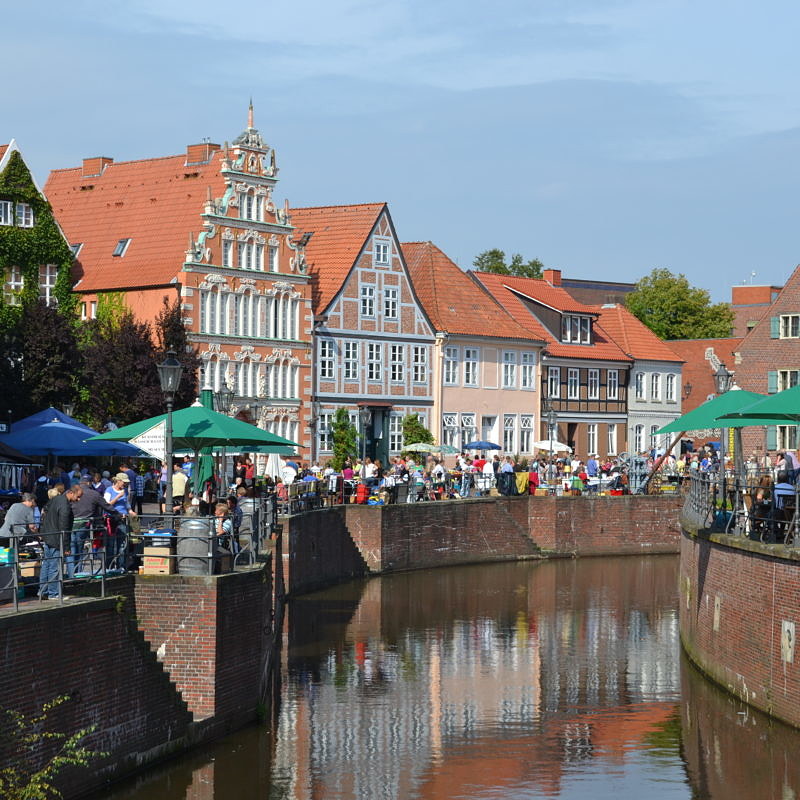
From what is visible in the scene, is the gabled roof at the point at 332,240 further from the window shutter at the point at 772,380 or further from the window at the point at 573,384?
the window shutter at the point at 772,380

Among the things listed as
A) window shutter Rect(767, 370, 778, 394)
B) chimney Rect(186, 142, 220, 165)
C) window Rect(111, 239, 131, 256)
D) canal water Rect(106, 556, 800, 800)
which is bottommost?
canal water Rect(106, 556, 800, 800)

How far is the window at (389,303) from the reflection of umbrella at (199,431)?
124 ft

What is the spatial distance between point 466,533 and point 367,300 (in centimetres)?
1494

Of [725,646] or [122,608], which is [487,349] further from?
[122,608]

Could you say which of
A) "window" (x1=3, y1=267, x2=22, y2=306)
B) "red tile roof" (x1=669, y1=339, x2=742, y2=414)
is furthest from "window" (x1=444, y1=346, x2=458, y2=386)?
"window" (x1=3, y1=267, x2=22, y2=306)

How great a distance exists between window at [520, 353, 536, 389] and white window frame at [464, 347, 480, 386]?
3282 mm

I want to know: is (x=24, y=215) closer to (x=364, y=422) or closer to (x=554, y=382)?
(x=364, y=422)

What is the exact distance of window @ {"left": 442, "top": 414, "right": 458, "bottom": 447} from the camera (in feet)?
229

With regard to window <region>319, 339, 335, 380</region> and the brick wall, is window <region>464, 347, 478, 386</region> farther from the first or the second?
the brick wall

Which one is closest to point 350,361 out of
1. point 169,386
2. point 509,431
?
point 509,431

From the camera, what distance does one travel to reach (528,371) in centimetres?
7431

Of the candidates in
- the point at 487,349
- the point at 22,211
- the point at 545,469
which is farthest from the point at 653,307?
the point at 22,211

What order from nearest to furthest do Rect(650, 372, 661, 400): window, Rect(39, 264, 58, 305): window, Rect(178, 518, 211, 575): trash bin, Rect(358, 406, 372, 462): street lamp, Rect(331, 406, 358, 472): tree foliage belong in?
Rect(178, 518, 211, 575): trash bin
Rect(39, 264, 58, 305): window
Rect(358, 406, 372, 462): street lamp
Rect(331, 406, 358, 472): tree foliage
Rect(650, 372, 661, 400): window

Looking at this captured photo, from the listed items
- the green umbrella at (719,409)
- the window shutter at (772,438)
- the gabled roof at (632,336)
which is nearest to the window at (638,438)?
the gabled roof at (632,336)
